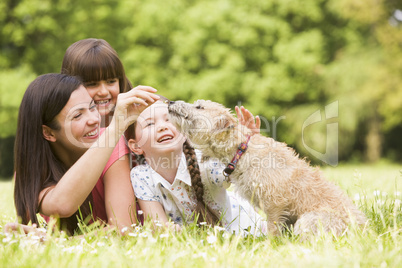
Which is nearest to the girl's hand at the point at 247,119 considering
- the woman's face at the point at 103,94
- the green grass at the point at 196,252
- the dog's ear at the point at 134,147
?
the dog's ear at the point at 134,147

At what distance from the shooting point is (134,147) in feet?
12.5

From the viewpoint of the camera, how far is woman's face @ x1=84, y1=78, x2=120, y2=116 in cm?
417

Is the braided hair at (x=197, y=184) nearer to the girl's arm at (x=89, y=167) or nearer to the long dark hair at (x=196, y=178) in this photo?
the long dark hair at (x=196, y=178)

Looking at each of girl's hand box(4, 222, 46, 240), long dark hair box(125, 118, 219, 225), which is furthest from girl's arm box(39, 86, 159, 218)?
long dark hair box(125, 118, 219, 225)

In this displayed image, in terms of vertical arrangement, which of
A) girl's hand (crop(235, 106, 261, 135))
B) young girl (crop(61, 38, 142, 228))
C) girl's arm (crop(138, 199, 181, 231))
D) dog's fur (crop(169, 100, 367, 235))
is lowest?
girl's arm (crop(138, 199, 181, 231))

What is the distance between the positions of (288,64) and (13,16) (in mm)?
11455

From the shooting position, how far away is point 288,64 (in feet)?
55.5

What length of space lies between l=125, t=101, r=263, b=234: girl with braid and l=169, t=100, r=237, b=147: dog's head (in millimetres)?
224

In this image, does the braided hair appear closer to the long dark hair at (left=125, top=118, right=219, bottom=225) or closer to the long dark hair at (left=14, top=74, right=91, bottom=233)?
the long dark hair at (left=125, top=118, right=219, bottom=225)

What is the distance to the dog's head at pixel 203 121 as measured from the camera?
3217 mm

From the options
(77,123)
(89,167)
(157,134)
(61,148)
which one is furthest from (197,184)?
(61,148)

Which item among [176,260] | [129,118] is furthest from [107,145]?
[176,260]

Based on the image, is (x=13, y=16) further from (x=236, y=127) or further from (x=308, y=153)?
(x=236, y=127)

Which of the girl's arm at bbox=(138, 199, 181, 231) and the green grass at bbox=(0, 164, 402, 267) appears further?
the girl's arm at bbox=(138, 199, 181, 231)
